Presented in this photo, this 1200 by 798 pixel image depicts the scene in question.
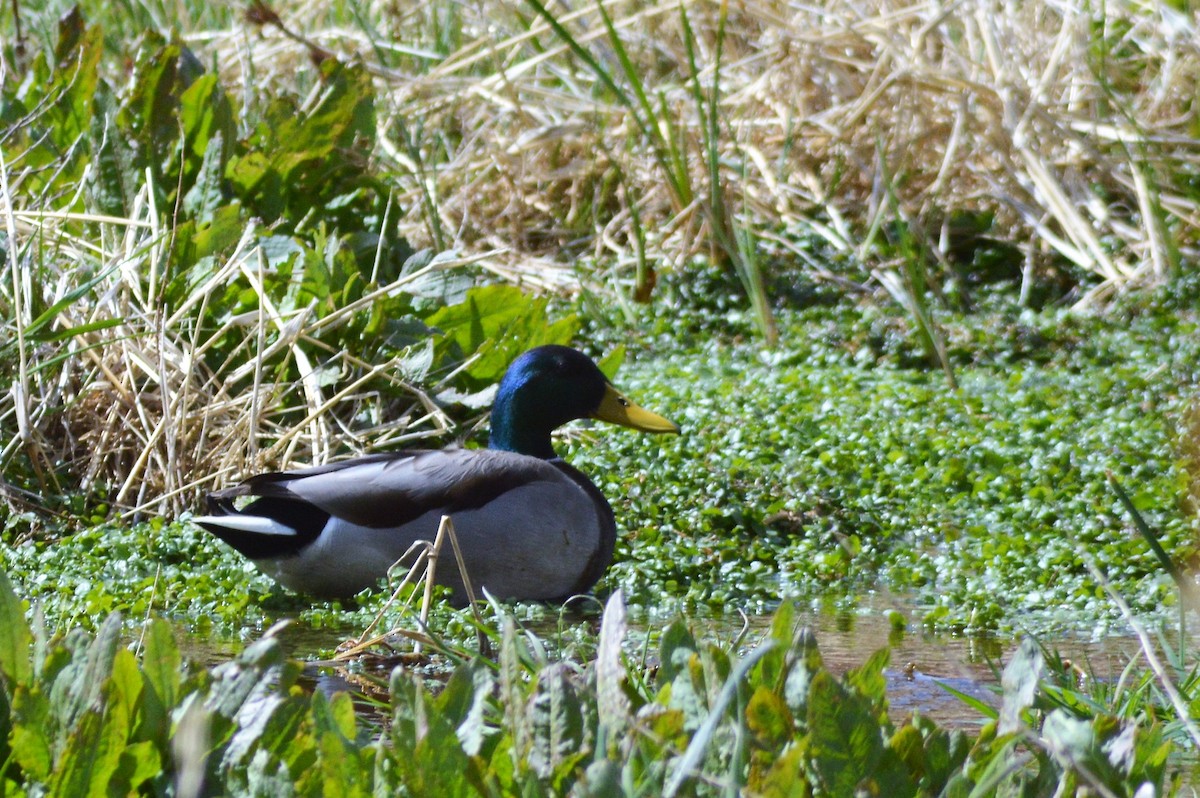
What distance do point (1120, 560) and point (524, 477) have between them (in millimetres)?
1622

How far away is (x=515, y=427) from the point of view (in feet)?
15.4

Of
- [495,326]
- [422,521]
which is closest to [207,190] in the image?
→ [495,326]

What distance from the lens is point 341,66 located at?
6059 millimetres

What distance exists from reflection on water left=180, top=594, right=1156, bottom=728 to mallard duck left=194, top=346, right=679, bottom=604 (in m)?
0.19

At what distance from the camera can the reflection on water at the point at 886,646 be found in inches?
124

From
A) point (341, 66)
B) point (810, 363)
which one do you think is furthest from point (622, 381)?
point (341, 66)

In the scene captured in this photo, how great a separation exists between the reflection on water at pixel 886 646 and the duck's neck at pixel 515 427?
2.24ft

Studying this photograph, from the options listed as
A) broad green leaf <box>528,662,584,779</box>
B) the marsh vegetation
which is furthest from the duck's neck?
broad green leaf <box>528,662,584,779</box>

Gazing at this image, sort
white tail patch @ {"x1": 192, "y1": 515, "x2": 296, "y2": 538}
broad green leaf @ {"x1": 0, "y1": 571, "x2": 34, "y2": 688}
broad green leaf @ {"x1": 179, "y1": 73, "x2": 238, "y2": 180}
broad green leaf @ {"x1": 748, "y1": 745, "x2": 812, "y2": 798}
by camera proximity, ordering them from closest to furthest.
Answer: broad green leaf @ {"x1": 748, "y1": 745, "x2": 812, "y2": 798}, broad green leaf @ {"x1": 0, "y1": 571, "x2": 34, "y2": 688}, white tail patch @ {"x1": 192, "y1": 515, "x2": 296, "y2": 538}, broad green leaf @ {"x1": 179, "y1": 73, "x2": 238, "y2": 180}

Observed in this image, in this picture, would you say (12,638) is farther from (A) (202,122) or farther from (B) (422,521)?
(A) (202,122)

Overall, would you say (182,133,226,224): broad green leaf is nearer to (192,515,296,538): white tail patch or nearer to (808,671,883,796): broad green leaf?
(192,515,296,538): white tail patch

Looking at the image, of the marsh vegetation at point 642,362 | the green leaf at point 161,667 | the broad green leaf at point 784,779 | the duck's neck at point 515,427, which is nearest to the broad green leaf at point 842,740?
the marsh vegetation at point 642,362

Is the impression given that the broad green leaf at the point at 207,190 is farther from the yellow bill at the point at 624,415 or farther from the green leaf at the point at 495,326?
the yellow bill at the point at 624,415

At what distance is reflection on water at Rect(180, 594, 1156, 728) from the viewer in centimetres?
315
